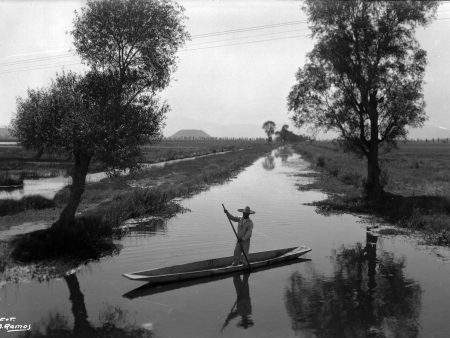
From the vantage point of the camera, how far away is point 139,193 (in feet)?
100

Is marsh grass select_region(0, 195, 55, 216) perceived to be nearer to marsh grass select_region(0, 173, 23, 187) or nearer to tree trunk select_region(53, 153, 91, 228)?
tree trunk select_region(53, 153, 91, 228)

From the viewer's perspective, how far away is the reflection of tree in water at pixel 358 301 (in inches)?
458

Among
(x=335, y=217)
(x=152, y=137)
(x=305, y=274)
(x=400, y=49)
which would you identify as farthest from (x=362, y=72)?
(x=305, y=274)

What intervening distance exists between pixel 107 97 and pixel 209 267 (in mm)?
10573

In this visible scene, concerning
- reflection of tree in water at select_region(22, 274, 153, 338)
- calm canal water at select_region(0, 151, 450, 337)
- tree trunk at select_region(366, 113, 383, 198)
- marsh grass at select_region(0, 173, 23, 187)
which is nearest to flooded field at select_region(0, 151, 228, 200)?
marsh grass at select_region(0, 173, 23, 187)

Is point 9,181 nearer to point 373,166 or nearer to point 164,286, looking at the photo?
point 164,286

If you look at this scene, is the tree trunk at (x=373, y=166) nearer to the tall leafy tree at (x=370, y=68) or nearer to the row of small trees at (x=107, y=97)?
the tall leafy tree at (x=370, y=68)

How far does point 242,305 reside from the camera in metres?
13.4

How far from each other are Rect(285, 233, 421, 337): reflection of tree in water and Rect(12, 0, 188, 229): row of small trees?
10.6 metres

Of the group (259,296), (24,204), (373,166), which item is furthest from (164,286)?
(373,166)

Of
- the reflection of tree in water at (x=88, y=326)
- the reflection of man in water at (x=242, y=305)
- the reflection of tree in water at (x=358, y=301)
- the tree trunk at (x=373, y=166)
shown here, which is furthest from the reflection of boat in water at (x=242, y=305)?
the tree trunk at (x=373, y=166)

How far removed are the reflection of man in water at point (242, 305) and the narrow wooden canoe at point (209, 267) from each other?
0.64 m

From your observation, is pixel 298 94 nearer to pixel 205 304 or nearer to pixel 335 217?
pixel 335 217

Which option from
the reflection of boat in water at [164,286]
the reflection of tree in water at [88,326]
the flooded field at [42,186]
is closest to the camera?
the reflection of tree in water at [88,326]
